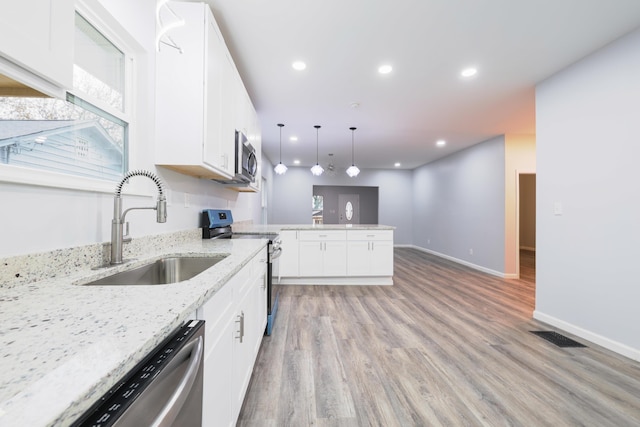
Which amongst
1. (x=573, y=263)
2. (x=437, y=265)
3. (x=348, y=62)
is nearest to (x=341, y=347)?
(x=573, y=263)

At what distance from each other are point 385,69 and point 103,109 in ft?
8.00

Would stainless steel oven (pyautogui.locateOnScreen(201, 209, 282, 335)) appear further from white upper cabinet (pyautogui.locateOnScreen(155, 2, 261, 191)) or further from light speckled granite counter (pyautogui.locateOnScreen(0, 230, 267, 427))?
light speckled granite counter (pyautogui.locateOnScreen(0, 230, 267, 427))

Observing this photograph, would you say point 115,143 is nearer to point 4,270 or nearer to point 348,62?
point 4,270

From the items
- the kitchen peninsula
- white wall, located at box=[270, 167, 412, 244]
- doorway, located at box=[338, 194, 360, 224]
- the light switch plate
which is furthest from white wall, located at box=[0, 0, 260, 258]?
doorway, located at box=[338, 194, 360, 224]

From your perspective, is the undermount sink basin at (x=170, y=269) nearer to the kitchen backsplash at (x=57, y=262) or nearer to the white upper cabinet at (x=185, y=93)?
the kitchen backsplash at (x=57, y=262)

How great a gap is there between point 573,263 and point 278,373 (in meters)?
2.82

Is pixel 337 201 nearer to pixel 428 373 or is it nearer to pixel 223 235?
pixel 223 235

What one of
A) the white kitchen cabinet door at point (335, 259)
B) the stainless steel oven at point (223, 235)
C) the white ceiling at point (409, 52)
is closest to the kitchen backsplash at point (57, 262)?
the stainless steel oven at point (223, 235)

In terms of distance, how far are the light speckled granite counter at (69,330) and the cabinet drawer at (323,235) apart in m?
2.98

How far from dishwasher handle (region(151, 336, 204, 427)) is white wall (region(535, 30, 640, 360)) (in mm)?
3068

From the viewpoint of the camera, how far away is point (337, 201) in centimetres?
954

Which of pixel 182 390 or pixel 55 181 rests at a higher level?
pixel 55 181

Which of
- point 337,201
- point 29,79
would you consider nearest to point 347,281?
point 29,79

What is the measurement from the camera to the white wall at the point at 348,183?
8031 millimetres
